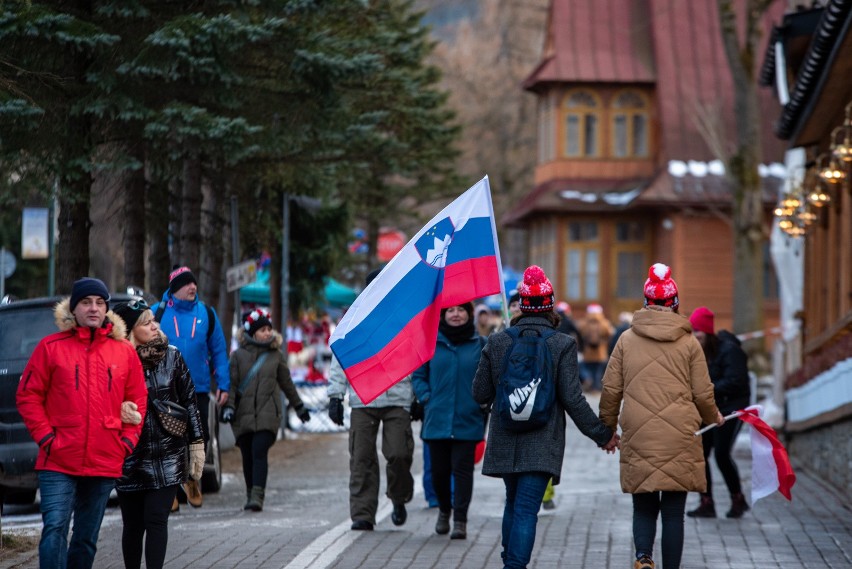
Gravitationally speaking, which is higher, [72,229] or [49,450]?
[72,229]

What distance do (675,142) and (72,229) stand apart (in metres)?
30.8

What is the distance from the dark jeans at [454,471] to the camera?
1098cm

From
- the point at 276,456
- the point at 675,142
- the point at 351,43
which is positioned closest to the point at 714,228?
the point at 675,142

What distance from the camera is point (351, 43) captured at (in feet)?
51.6

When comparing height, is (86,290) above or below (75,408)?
above

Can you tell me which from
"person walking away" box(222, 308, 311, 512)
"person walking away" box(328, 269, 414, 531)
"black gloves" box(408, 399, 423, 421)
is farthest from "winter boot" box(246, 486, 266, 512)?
"black gloves" box(408, 399, 423, 421)

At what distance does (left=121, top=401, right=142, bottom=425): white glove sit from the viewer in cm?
770

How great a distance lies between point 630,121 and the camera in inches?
1810

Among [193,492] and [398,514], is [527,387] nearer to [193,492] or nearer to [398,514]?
[193,492]

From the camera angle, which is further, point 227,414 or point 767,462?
point 227,414

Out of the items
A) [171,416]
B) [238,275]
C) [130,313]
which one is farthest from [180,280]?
[238,275]

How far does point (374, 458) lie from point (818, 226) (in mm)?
13249

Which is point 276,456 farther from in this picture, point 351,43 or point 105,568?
point 105,568

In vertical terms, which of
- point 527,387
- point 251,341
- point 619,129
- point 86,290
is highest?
point 619,129
